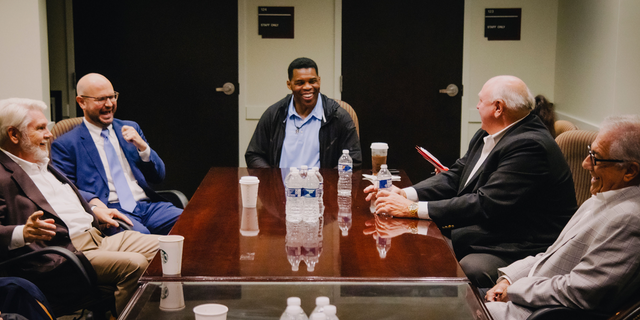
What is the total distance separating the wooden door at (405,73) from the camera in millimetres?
5512

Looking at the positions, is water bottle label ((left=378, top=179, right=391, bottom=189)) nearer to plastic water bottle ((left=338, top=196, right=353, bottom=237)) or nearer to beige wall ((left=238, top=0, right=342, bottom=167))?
plastic water bottle ((left=338, top=196, right=353, bottom=237))

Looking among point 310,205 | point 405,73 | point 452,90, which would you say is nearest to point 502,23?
point 452,90

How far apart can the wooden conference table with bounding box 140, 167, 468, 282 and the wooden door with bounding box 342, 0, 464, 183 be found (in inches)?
110

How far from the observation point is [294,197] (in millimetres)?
2424

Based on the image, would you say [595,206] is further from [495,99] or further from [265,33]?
[265,33]

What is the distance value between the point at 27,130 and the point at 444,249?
5.96ft

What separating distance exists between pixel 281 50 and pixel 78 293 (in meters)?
3.49

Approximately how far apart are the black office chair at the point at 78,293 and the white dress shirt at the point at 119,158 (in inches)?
35.7

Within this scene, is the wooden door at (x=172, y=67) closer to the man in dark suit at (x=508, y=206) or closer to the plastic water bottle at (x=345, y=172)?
the plastic water bottle at (x=345, y=172)

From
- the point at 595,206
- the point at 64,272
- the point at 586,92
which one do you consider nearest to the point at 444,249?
the point at 595,206

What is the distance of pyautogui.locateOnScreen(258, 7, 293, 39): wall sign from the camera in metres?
5.49

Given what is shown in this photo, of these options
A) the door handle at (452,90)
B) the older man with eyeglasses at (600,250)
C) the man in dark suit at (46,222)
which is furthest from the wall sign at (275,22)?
the older man with eyeglasses at (600,250)

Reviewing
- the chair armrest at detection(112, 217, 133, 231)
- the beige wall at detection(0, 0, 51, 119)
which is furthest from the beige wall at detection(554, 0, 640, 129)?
the beige wall at detection(0, 0, 51, 119)

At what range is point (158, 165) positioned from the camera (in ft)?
11.7
